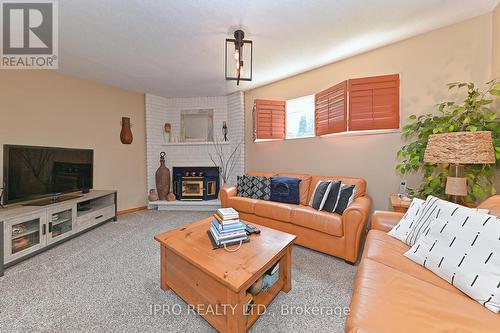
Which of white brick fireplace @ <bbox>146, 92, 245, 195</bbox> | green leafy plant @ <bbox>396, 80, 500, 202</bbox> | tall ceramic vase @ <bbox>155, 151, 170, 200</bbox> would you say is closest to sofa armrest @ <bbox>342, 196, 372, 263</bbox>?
green leafy plant @ <bbox>396, 80, 500, 202</bbox>

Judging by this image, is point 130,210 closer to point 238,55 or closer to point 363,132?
point 238,55

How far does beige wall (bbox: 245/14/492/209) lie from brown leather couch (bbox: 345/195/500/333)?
1.28 metres

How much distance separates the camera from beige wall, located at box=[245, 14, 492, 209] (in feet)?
6.44

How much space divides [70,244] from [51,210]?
18.8 inches

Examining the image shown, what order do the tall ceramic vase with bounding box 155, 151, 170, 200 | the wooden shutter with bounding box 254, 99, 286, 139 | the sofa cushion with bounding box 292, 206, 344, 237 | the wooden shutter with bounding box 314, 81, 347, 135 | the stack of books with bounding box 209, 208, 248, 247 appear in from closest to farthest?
the stack of books with bounding box 209, 208, 248, 247
the sofa cushion with bounding box 292, 206, 344, 237
the wooden shutter with bounding box 314, 81, 347, 135
the wooden shutter with bounding box 254, 99, 286, 139
the tall ceramic vase with bounding box 155, 151, 170, 200

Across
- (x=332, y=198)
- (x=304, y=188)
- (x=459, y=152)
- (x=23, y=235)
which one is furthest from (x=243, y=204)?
(x=23, y=235)

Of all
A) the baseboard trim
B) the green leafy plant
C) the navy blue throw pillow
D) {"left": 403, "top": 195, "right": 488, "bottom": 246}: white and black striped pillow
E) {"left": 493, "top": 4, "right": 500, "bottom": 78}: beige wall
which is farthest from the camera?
the baseboard trim

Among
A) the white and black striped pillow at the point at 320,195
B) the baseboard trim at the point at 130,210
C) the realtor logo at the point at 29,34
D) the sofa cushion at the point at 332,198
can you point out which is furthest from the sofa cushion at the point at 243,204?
the realtor logo at the point at 29,34

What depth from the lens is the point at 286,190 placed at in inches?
110

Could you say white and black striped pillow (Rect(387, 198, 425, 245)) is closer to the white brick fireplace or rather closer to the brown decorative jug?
the white brick fireplace

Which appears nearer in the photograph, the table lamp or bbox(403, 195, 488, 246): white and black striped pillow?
bbox(403, 195, 488, 246): white and black striped pillow

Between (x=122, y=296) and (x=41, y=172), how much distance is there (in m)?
2.01

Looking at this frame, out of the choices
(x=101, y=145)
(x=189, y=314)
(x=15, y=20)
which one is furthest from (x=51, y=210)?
(x=189, y=314)

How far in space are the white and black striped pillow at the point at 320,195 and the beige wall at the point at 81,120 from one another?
3.50 metres
